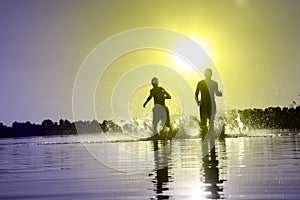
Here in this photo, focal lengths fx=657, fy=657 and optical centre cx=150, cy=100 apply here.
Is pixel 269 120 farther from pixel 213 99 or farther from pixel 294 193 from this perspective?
pixel 294 193

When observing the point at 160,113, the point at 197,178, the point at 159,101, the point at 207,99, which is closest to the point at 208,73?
the point at 207,99

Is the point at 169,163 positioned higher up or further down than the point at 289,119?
further down

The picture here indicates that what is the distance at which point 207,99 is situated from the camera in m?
19.9

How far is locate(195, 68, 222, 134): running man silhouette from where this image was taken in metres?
19.9

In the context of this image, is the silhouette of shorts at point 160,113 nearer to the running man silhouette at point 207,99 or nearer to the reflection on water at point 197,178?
the running man silhouette at point 207,99

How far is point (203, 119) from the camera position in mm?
20141

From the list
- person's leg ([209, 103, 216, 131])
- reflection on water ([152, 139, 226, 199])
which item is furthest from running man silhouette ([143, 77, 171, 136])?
reflection on water ([152, 139, 226, 199])

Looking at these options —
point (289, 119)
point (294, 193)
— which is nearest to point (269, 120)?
point (289, 119)

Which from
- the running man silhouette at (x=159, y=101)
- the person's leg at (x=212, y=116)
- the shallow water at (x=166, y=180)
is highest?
the running man silhouette at (x=159, y=101)

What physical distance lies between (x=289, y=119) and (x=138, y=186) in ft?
100

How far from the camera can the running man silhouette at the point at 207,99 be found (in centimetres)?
1991

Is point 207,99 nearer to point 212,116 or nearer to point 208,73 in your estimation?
point 212,116

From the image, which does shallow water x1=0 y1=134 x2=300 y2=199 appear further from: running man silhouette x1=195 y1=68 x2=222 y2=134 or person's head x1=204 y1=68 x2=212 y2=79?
person's head x1=204 y1=68 x2=212 y2=79

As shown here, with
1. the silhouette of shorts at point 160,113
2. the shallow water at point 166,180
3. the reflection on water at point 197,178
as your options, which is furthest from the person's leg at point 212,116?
the shallow water at point 166,180
